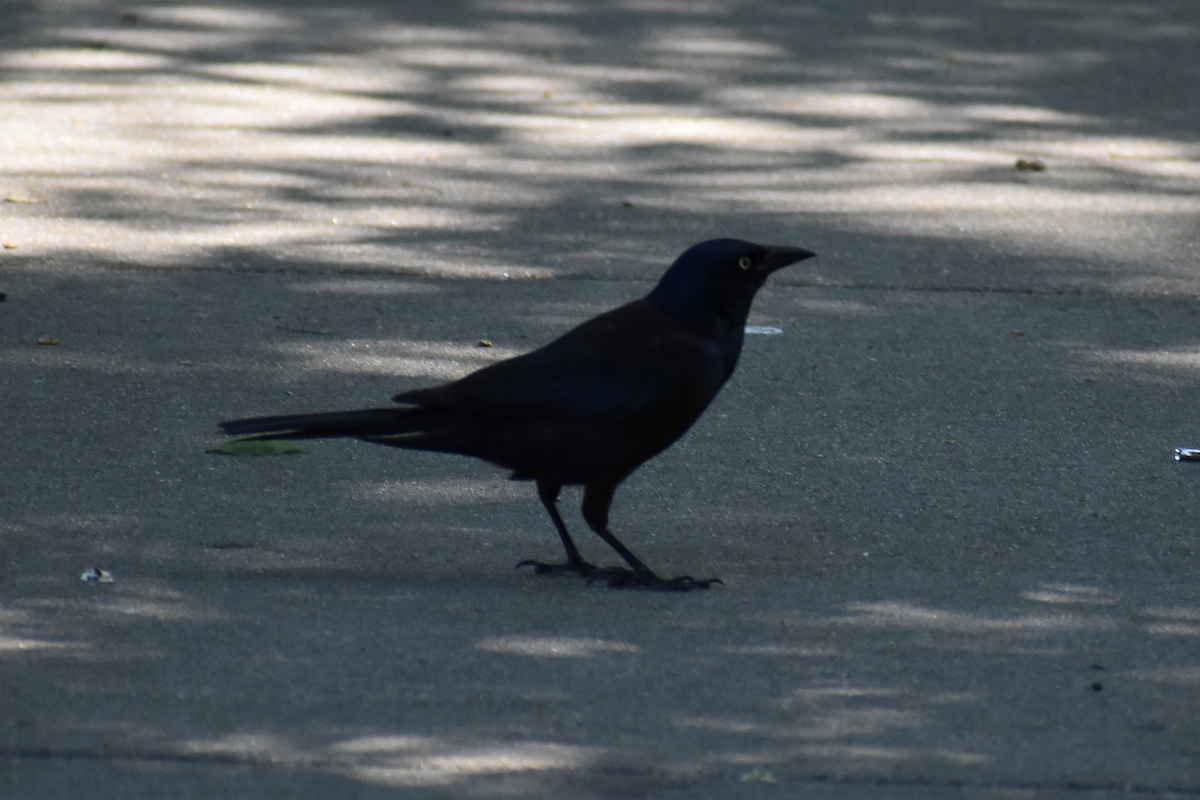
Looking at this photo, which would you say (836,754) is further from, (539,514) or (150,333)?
(150,333)

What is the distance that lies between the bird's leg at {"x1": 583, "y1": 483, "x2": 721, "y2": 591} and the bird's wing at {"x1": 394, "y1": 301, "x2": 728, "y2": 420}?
9.4 inches

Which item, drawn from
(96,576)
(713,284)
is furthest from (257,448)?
(713,284)

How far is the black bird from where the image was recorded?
412 centimetres

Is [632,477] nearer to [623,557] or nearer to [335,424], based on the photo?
[623,557]

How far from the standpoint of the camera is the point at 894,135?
9.09 m

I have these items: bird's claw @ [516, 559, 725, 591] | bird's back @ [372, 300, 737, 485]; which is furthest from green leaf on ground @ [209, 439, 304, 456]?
A: bird's claw @ [516, 559, 725, 591]

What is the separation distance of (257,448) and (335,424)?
1047mm

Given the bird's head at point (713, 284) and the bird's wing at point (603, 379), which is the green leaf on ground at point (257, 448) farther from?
the bird's head at point (713, 284)

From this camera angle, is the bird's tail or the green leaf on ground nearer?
the bird's tail

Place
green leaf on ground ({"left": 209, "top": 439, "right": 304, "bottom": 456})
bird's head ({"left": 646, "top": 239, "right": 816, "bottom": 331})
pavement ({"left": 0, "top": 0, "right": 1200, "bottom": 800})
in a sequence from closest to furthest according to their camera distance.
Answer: pavement ({"left": 0, "top": 0, "right": 1200, "bottom": 800}) < bird's head ({"left": 646, "top": 239, "right": 816, "bottom": 331}) < green leaf on ground ({"left": 209, "top": 439, "right": 304, "bottom": 456})

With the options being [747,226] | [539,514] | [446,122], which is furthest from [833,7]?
[539,514]

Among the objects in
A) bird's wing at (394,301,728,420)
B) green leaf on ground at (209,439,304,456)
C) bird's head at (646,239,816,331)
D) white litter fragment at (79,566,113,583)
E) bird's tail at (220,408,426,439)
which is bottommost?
white litter fragment at (79,566,113,583)

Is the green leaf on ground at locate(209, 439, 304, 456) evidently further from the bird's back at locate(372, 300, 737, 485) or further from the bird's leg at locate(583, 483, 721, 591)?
the bird's leg at locate(583, 483, 721, 591)

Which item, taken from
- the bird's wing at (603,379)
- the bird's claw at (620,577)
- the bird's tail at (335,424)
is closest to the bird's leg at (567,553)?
the bird's claw at (620,577)
